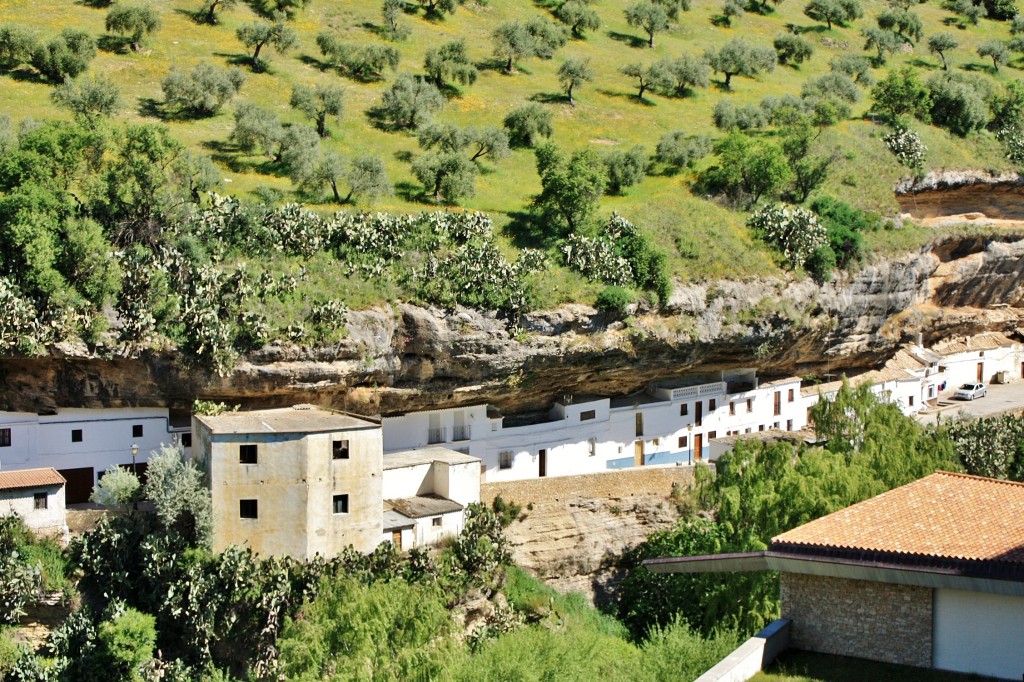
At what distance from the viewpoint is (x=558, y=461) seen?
41.9 metres

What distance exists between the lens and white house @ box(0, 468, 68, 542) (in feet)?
98.7

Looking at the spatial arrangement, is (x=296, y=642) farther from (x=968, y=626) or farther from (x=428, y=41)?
(x=428, y=41)

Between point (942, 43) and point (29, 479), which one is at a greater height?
point (942, 43)

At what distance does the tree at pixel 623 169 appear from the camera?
2015 inches

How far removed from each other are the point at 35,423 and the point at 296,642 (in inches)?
457

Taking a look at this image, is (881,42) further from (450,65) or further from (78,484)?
(78,484)

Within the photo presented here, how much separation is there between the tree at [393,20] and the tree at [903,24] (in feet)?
147

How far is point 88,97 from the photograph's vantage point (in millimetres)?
45188

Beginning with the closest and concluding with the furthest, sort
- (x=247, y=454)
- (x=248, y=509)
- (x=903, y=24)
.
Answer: (x=247, y=454) → (x=248, y=509) → (x=903, y=24)

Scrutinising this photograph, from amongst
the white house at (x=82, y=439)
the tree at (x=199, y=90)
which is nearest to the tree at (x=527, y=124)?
the tree at (x=199, y=90)

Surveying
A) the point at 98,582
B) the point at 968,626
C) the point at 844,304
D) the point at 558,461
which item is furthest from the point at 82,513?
the point at 844,304

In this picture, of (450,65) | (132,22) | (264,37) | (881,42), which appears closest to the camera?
(132,22)

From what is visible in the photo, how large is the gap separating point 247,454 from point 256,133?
19.4m

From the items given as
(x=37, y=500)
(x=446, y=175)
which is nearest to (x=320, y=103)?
(x=446, y=175)
